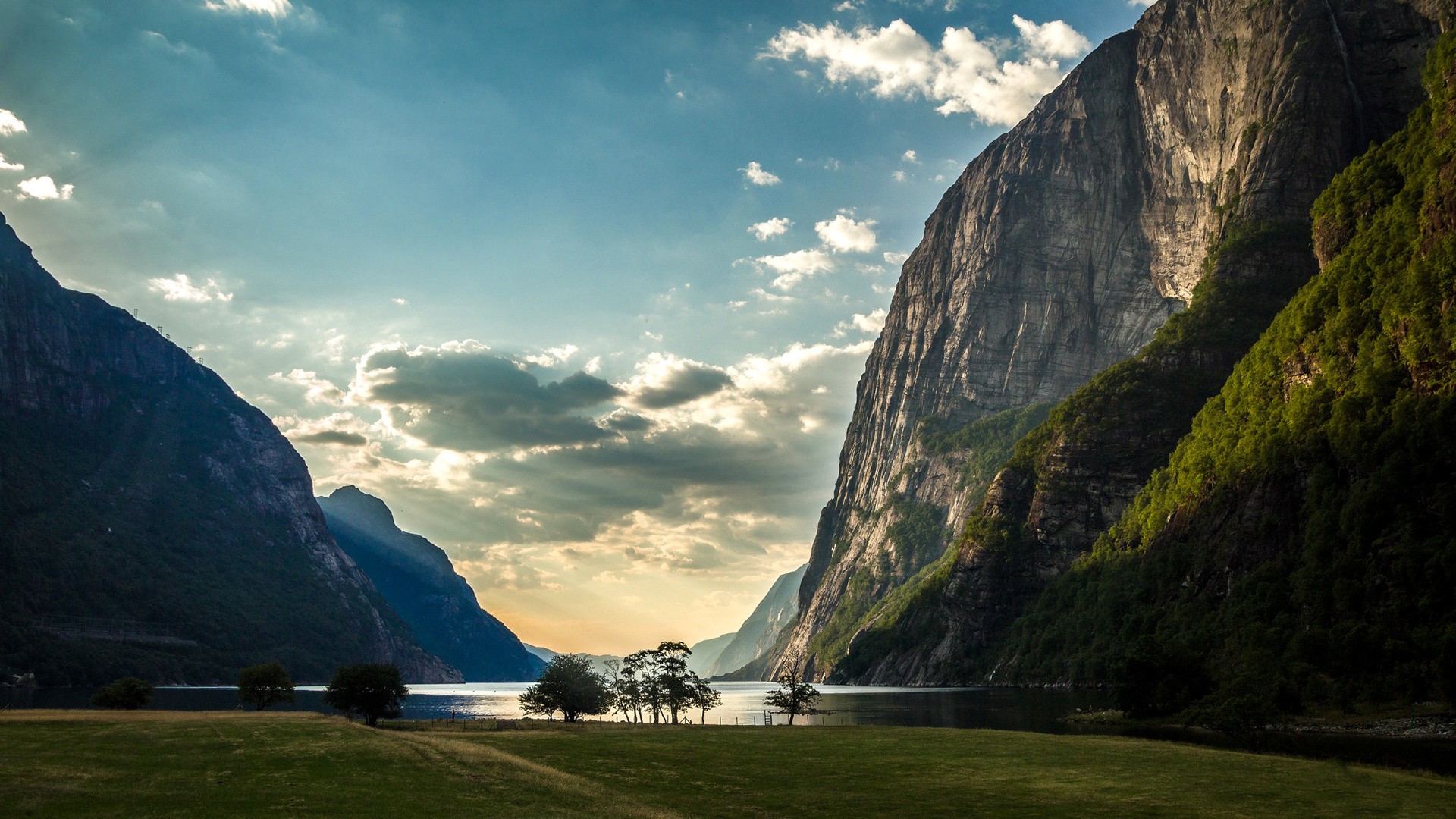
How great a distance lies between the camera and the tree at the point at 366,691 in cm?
11338

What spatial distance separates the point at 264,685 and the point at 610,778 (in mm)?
91982

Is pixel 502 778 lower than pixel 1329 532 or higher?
lower

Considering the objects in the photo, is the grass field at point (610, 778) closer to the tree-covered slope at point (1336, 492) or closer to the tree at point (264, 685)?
the tree-covered slope at point (1336, 492)

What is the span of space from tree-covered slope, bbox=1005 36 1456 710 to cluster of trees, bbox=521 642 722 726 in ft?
197

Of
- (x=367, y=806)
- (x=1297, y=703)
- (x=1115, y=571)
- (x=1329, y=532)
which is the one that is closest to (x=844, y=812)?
(x=367, y=806)

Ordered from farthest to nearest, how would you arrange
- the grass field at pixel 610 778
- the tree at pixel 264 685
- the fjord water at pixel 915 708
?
the tree at pixel 264 685
the fjord water at pixel 915 708
the grass field at pixel 610 778

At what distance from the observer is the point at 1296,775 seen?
161 ft

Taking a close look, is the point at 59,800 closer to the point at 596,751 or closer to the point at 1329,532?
the point at 596,751

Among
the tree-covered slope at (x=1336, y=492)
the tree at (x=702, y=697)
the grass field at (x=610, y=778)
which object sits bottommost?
the tree at (x=702, y=697)

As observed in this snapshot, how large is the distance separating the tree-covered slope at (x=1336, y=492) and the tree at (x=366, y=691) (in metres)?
90.1

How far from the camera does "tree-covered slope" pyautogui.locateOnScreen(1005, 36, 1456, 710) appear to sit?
347 ft

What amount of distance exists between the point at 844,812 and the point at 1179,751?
1355 inches

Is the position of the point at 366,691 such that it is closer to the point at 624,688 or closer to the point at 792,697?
the point at 624,688

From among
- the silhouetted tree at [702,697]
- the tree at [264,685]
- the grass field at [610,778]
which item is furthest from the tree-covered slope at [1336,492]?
the tree at [264,685]
